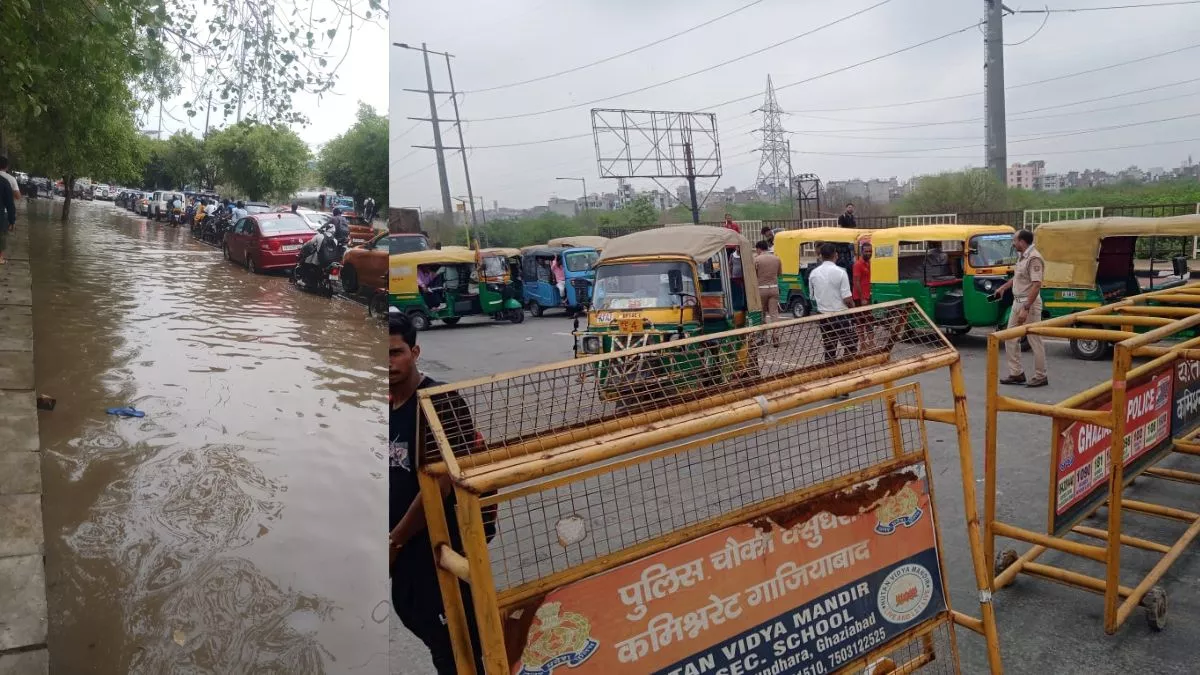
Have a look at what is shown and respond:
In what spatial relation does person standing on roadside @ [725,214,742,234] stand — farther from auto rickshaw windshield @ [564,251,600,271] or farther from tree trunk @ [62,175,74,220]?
tree trunk @ [62,175,74,220]

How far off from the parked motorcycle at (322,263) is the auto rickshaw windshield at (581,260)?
3.25 ft

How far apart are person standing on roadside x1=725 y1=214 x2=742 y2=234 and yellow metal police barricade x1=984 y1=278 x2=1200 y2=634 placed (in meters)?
1.22

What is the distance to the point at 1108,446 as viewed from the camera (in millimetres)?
3258

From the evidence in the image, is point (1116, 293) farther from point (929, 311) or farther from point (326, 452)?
point (326, 452)

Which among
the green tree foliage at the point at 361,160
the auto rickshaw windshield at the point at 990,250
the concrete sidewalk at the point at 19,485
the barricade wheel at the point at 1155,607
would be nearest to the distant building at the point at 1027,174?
the auto rickshaw windshield at the point at 990,250

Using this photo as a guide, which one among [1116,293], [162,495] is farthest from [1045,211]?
[162,495]

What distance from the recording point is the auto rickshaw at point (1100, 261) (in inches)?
293

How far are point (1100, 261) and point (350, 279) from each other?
7.66 m

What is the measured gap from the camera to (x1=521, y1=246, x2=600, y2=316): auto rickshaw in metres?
2.99

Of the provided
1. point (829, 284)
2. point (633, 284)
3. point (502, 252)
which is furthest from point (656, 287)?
point (829, 284)

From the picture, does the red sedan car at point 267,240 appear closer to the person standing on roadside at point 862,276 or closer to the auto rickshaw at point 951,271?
the person standing on roadside at point 862,276

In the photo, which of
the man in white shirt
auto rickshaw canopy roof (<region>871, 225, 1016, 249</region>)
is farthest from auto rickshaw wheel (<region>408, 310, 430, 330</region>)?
auto rickshaw canopy roof (<region>871, 225, 1016, 249</region>)

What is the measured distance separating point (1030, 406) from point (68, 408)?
3.57 meters

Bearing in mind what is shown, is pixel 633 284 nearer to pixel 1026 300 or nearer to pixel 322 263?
pixel 322 263
